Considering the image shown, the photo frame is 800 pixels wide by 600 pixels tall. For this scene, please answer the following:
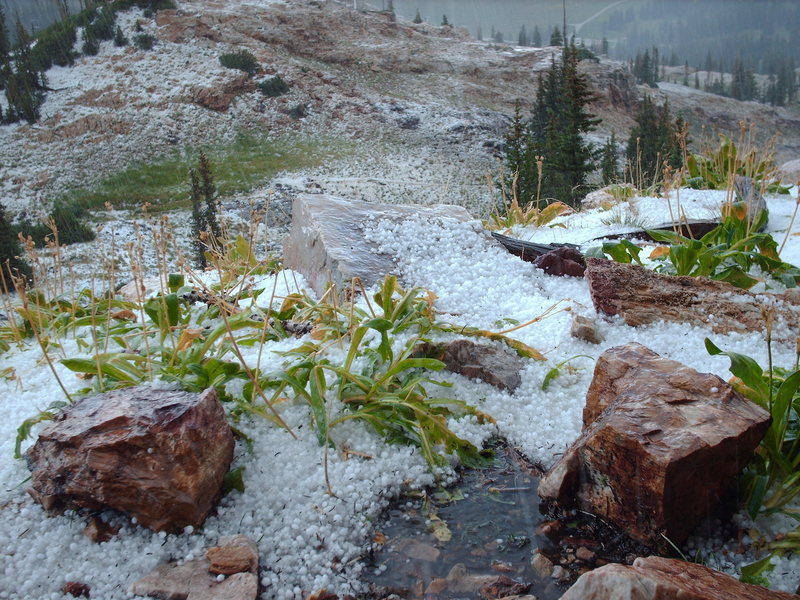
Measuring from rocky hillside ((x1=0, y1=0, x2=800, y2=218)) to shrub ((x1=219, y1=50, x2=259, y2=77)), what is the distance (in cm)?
83

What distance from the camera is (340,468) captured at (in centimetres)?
219

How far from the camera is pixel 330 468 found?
7.18ft

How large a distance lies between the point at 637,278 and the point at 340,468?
2.41 metres

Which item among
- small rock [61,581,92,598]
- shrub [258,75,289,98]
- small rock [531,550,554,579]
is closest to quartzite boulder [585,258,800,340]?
small rock [531,550,554,579]

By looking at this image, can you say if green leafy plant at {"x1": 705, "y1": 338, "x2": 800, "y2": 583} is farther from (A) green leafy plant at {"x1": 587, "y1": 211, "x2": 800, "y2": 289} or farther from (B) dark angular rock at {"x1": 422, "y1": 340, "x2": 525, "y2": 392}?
(A) green leafy plant at {"x1": 587, "y1": 211, "x2": 800, "y2": 289}

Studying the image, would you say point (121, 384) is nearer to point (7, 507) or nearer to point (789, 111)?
point (7, 507)

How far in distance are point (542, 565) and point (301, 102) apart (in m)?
43.1

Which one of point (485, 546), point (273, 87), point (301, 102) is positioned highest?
point (273, 87)

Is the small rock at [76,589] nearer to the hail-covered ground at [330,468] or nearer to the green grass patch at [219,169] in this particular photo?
the hail-covered ground at [330,468]

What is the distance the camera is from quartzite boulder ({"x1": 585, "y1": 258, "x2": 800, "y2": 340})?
315 centimetres

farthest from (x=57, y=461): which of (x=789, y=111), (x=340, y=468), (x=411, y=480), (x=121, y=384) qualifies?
(x=789, y=111)

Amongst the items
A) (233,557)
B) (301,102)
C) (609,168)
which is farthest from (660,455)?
(301,102)

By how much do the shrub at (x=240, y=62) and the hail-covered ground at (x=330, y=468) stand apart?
43093mm

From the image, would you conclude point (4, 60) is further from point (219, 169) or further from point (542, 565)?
point (542, 565)
